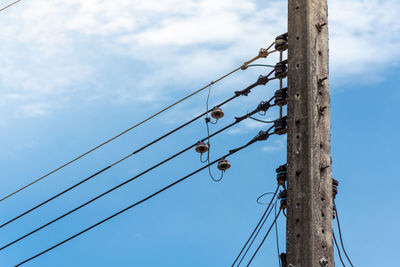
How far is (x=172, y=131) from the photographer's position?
44.8 ft

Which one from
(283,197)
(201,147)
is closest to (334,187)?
(283,197)

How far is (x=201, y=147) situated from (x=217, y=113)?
0.67m

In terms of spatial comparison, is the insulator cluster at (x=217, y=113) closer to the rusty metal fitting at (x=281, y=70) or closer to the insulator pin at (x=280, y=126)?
the rusty metal fitting at (x=281, y=70)

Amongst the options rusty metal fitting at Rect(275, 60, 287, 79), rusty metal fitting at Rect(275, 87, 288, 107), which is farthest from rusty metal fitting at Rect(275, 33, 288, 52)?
rusty metal fitting at Rect(275, 87, 288, 107)

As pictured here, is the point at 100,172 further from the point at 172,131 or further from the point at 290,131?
the point at 290,131

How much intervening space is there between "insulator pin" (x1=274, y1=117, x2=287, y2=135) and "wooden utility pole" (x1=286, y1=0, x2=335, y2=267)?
2.30ft

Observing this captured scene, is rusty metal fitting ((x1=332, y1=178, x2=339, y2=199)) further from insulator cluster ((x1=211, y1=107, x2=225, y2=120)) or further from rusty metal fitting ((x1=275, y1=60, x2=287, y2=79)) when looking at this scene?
insulator cluster ((x1=211, y1=107, x2=225, y2=120))

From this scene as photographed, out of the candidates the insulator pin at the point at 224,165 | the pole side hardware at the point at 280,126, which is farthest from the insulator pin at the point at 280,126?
the insulator pin at the point at 224,165

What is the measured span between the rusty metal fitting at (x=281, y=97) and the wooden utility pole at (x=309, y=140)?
63cm

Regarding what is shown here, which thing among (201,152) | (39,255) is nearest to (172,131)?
(201,152)

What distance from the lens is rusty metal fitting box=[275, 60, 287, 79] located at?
11.8 meters

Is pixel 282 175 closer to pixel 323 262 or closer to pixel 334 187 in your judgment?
pixel 334 187

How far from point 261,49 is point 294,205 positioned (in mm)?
3692

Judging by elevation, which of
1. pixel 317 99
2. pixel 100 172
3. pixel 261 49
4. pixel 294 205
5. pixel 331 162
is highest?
pixel 261 49
